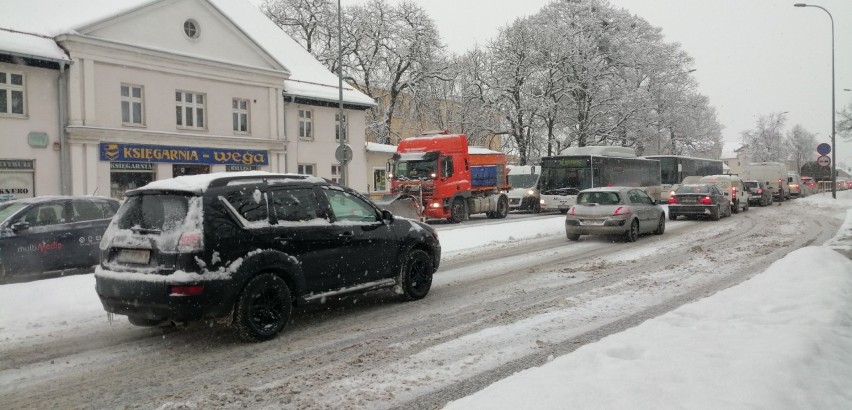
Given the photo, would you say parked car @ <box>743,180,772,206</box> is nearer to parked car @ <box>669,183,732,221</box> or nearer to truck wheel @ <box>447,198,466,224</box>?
parked car @ <box>669,183,732,221</box>

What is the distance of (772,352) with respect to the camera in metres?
4.91

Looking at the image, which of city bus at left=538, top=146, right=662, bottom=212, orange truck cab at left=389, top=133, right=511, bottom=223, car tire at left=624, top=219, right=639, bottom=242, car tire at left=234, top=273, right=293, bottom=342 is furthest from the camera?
city bus at left=538, top=146, right=662, bottom=212

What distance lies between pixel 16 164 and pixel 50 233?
470 inches

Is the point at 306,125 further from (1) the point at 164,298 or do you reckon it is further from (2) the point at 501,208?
(1) the point at 164,298

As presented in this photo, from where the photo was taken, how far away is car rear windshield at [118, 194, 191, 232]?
6188mm

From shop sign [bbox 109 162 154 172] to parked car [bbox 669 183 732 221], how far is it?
20350 mm

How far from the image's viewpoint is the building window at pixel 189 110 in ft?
84.7

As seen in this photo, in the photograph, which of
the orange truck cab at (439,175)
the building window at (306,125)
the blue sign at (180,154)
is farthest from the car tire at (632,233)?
the building window at (306,125)

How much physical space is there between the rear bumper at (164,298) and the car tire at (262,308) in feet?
0.61

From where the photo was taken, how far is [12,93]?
20.8 m

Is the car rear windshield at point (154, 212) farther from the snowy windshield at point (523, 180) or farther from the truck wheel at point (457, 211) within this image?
the snowy windshield at point (523, 180)

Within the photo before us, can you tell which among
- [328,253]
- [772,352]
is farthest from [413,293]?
[772,352]

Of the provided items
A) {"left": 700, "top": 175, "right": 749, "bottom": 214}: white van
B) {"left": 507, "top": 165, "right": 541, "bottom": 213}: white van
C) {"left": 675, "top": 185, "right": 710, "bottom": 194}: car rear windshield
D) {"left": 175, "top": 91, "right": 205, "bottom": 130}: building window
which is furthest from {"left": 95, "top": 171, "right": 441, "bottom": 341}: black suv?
{"left": 507, "top": 165, "right": 541, "bottom": 213}: white van

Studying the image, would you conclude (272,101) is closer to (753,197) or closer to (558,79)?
(558,79)
